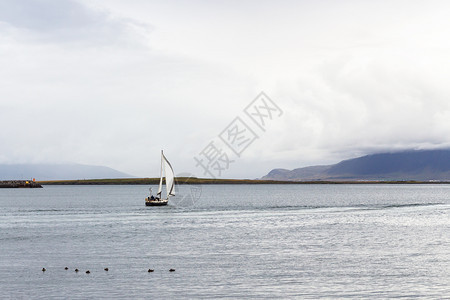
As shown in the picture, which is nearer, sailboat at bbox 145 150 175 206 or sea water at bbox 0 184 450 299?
sea water at bbox 0 184 450 299

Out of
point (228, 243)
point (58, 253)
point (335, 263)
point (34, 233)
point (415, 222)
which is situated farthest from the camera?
point (415, 222)

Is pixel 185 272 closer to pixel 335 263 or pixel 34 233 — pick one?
pixel 335 263

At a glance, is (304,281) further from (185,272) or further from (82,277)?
(82,277)

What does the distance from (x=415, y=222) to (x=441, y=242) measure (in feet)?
104

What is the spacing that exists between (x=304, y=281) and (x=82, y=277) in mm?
18924

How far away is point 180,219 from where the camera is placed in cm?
10556

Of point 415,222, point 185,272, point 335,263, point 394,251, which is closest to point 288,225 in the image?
point 415,222

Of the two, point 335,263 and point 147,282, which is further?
point 335,263

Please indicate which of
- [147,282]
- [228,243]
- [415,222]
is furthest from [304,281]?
[415,222]

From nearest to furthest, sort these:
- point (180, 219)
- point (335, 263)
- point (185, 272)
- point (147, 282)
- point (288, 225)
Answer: point (147, 282) → point (185, 272) → point (335, 263) → point (288, 225) → point (180, 219)

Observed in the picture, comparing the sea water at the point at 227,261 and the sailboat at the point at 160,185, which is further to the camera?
the sailboat at the point at 160,185

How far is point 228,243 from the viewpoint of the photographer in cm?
6512

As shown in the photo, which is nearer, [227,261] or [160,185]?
[227,261]

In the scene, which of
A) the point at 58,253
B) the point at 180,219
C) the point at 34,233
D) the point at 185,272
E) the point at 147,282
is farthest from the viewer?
the point at 180,219
